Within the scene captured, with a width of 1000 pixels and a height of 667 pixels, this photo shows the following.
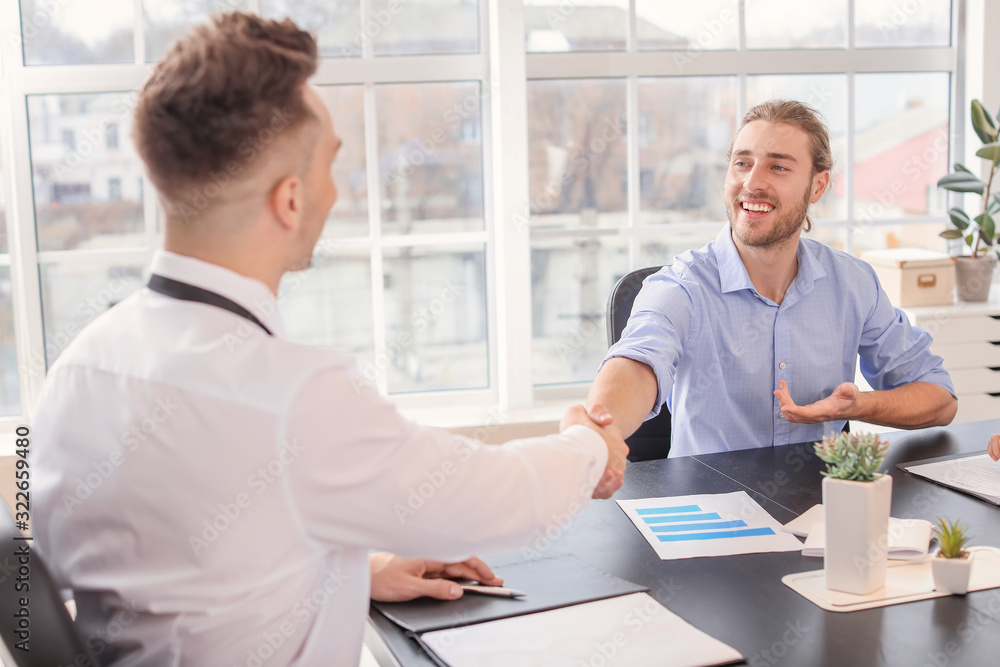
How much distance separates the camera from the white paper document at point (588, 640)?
43.5 inches

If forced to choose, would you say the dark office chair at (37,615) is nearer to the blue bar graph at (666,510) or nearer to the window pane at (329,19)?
the blue bar graph at (666,510)

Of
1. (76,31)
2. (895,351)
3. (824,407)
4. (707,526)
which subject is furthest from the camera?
(76,31)

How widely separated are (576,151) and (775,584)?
8.71 feet

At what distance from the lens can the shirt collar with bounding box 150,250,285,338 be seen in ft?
3.41

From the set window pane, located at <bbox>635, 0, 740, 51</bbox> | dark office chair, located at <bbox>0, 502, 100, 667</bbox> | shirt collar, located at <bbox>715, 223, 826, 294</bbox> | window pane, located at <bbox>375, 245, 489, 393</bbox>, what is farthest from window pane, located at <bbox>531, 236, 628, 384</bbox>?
dark office chair, located at <bbox>0, 502, 100, 667</bbox>

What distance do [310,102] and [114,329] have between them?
333 mm

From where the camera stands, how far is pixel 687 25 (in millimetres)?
3777

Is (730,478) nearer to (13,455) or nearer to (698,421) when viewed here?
(698,421)

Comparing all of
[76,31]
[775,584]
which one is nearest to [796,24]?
[76,31]

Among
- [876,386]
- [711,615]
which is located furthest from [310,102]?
[876,386]

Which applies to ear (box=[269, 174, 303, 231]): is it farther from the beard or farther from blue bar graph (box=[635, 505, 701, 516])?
the beard

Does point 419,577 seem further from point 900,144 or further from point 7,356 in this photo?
point 900,144

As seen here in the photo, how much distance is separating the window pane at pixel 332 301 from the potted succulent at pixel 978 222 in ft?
7.54

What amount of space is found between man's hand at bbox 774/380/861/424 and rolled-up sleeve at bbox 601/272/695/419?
240 millimetres
